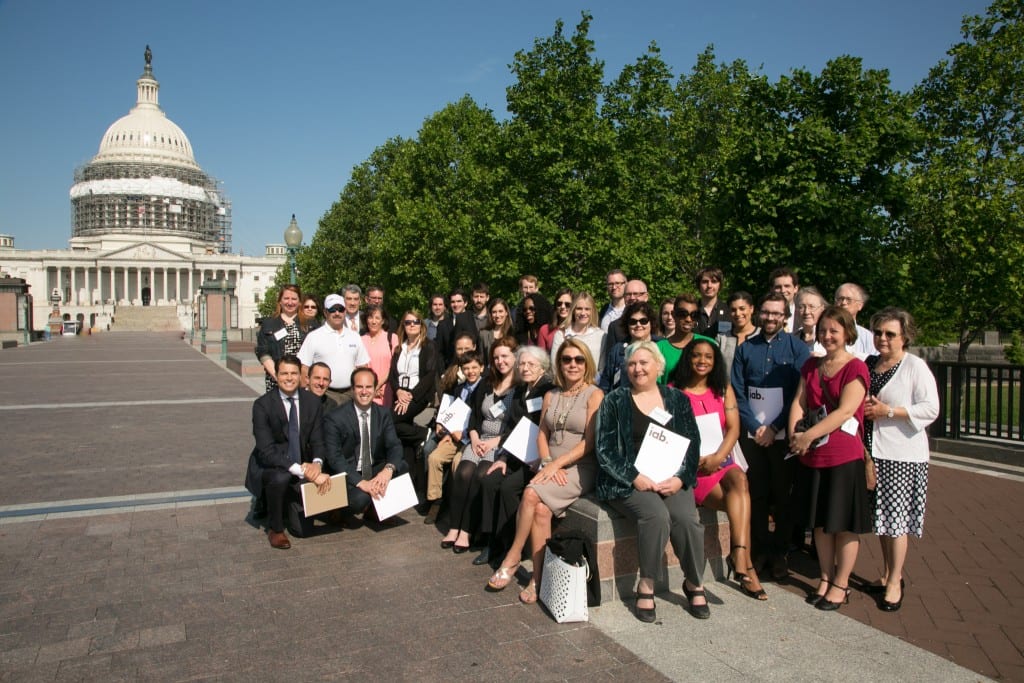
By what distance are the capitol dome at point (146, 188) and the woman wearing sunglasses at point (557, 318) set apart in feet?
472

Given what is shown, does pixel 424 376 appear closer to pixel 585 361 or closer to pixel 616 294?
pixel 616 294

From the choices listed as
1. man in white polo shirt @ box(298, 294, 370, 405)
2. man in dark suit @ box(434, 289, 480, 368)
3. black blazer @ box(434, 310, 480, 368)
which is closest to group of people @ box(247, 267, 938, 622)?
man in white polo shirt @ box(298, 294, 370, 405)

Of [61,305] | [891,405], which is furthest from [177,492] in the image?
[61,305]

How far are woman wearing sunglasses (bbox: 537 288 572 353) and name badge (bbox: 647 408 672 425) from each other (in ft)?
8.51

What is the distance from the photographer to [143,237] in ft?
442

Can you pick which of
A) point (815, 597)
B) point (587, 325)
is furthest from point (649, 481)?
point (587, 325)

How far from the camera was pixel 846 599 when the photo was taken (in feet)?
16.9

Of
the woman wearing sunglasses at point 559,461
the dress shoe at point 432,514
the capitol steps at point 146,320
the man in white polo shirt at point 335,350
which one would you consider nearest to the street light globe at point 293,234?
the man in white polo shirt at point 335,350

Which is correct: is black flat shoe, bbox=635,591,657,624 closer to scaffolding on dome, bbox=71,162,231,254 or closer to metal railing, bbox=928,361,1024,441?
metal railing, bbox=928,361,1024,441

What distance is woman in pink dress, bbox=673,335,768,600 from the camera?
531 cm

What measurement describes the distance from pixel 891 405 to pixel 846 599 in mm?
1364

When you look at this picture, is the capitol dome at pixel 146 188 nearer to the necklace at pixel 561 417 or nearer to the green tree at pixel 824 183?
the green tree at pixel 824 183

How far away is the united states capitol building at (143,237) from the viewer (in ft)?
403

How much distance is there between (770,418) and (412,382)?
4023 millimetres
